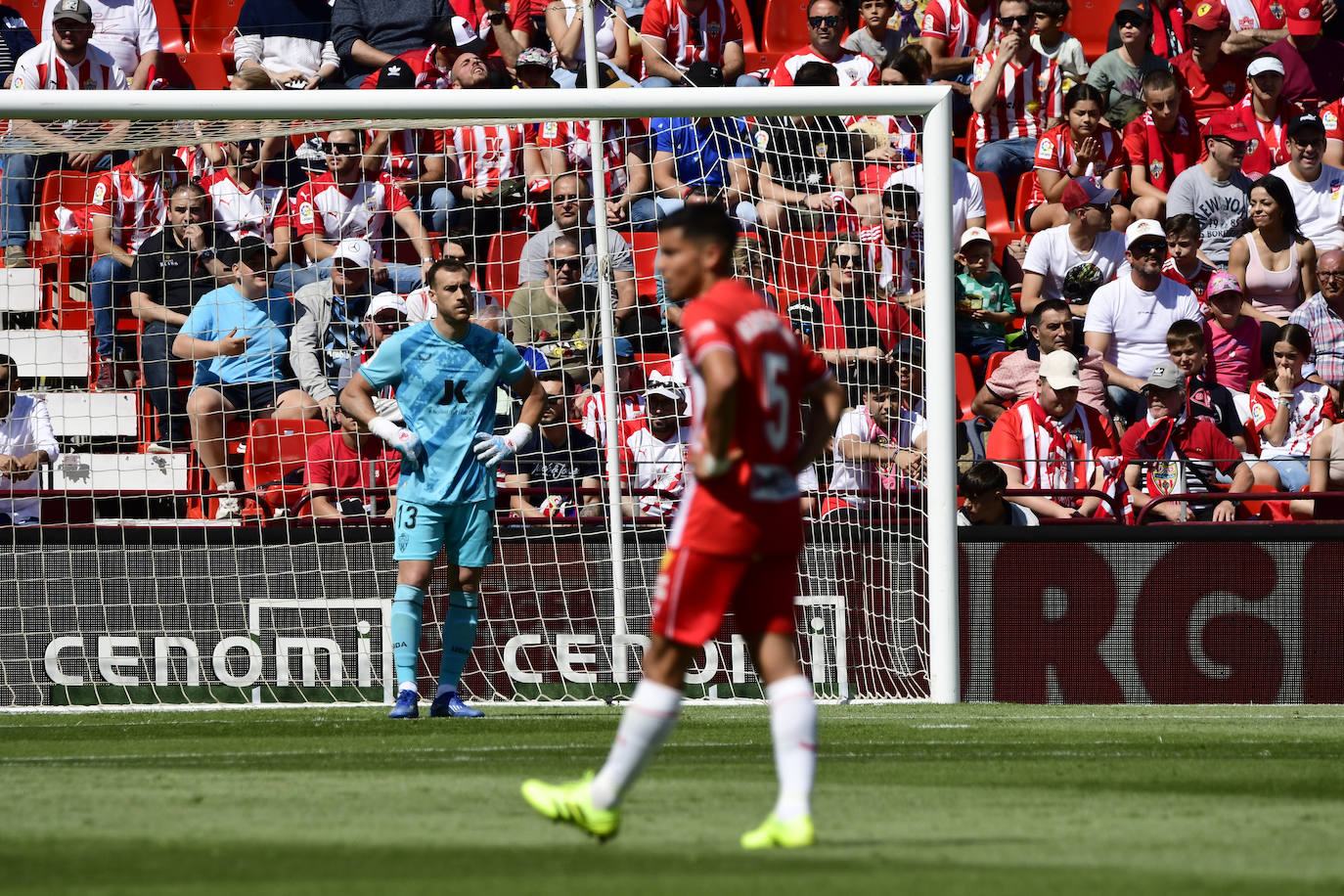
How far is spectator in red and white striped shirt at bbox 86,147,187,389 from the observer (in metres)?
12.7

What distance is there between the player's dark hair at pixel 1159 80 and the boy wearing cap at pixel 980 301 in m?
2.99

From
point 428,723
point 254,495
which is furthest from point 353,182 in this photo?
point 428,723

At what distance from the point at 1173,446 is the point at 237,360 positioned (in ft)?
21.9

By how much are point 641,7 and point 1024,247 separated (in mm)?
4455

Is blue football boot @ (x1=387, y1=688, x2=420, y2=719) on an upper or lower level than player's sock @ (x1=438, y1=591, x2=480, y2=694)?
lower

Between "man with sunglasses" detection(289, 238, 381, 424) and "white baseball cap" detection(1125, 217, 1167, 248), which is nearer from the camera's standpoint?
"man with sunglasses" detection(289, 238, 381, 424)

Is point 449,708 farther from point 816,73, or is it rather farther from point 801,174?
point 816,73

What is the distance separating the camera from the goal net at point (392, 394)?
11.6m

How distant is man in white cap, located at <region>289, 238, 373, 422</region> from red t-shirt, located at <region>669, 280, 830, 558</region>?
24.8 ft

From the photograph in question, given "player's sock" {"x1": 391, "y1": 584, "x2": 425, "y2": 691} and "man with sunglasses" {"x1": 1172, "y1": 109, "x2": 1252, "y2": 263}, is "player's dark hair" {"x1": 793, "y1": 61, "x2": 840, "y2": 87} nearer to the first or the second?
"man with sunglasses" {"x1": 1172, "y1": 109, "x2": 1252, "y2": 263}

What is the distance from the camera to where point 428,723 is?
30.7 ft

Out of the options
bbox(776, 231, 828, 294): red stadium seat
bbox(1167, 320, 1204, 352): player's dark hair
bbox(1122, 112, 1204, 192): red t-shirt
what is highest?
bbox(1122, 112, 1204, 192): red t-shirt

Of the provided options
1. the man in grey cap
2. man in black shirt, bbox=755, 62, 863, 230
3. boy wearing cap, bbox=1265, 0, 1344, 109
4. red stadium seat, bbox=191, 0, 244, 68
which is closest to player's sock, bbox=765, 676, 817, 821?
man in black shirt, bbox=755, 62, 863, 230

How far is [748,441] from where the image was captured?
5113 mm
